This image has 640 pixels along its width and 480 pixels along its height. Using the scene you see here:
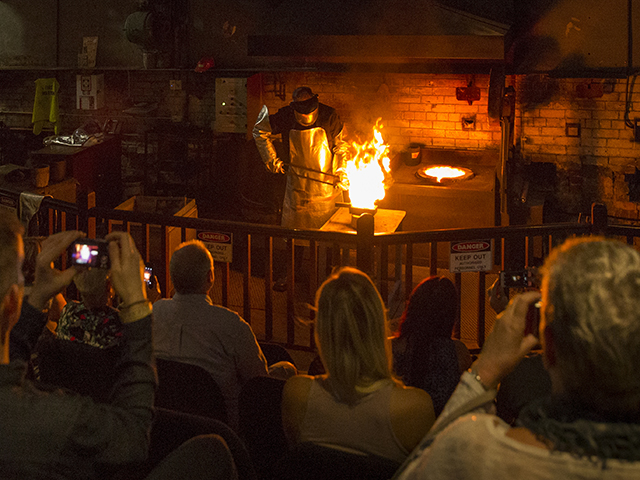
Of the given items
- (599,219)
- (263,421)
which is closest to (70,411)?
(263,421)

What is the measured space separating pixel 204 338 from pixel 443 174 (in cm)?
468

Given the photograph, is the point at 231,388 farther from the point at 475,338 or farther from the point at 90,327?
the point at 475,338

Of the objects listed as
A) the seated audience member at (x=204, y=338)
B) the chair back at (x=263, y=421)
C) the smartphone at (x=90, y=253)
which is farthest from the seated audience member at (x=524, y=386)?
the smartphone at (x=90, y=253)

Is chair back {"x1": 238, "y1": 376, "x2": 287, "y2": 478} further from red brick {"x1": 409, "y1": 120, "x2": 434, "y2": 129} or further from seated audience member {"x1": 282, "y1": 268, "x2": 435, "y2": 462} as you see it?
red brick {"x1": 409, "y1": 120, "x2": 434, "y2": 129}

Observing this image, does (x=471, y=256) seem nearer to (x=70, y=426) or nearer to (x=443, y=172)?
(x=443, y=172)

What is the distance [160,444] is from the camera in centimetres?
241

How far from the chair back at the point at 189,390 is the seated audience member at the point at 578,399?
1.69 metres

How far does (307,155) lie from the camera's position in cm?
695

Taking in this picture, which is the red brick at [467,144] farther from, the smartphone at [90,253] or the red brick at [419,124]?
the smartphone at [90,253]

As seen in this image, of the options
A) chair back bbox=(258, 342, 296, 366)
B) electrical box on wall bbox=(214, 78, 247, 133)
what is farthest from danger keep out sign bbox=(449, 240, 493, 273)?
electrical box on wall bbox=(214, 78, 247, 133)

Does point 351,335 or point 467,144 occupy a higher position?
point 467,144

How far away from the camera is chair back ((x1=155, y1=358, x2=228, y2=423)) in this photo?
9.70 feet

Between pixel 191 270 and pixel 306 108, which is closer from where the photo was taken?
pixel 191 270

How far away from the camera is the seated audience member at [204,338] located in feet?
10.5
